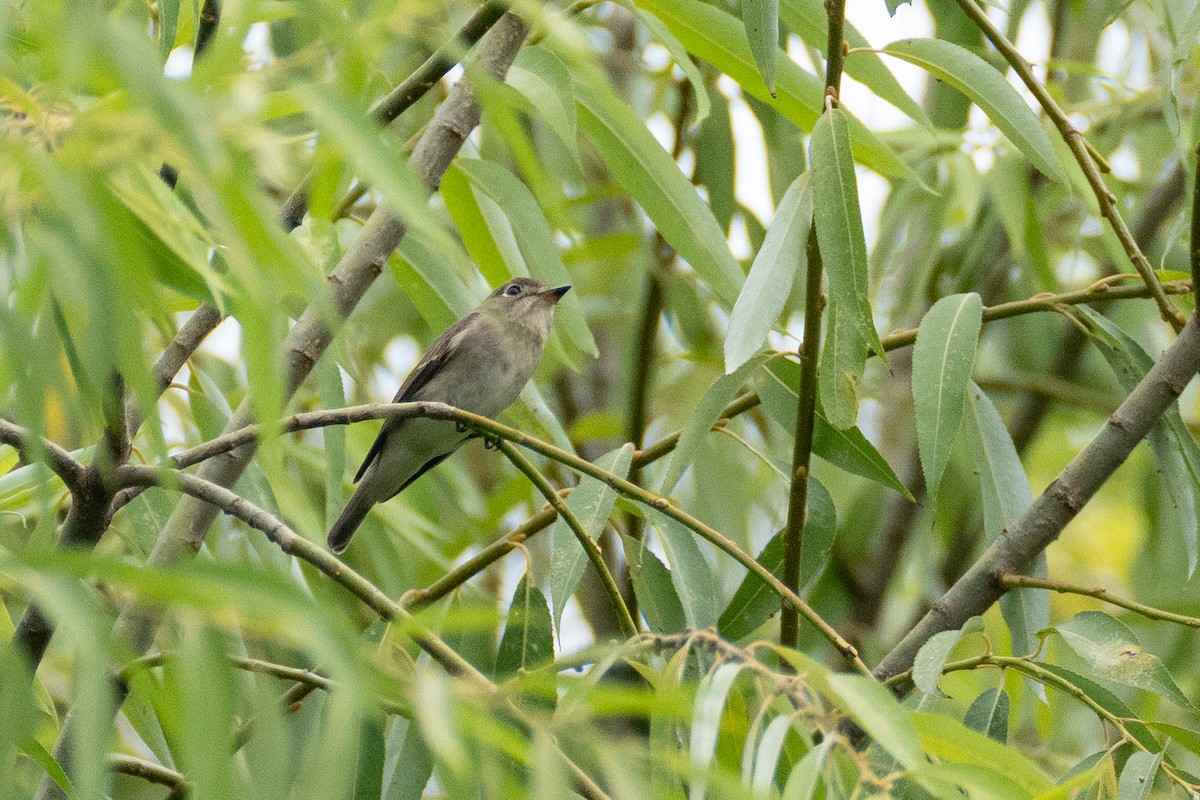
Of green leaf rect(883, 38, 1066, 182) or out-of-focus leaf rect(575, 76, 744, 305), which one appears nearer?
green leaf rect(883, 38, 1066, 182)

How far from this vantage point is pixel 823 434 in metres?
2.42

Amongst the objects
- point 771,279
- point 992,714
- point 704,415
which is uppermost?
point 771,279

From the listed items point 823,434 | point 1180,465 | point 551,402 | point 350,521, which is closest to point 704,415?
point 823,434

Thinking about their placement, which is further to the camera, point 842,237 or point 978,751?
point 842,237

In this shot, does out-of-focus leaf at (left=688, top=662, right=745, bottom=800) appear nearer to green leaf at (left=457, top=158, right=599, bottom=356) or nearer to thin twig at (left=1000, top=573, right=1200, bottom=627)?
thin twig at (left=1000, top=573, right=1200, bottom=627)

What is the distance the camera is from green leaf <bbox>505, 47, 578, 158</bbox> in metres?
2.09

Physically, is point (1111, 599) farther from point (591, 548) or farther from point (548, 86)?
point (548, 86)

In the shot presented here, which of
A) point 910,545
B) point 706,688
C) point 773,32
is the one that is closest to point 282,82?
point 773,32

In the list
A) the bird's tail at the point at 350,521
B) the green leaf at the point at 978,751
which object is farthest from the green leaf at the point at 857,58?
the bird's tail at the point at 350,521

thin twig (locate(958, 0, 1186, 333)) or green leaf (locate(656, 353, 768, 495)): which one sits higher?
thin twig (locate(958, 0, 1186, 333))

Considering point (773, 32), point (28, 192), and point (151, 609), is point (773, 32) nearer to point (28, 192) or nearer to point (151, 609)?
point (28, 192)

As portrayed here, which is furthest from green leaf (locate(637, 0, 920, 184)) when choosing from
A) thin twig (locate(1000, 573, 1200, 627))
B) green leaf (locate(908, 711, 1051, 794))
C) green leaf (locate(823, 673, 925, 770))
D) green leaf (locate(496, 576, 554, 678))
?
green leaf (locate(823, 673, 925, 770))

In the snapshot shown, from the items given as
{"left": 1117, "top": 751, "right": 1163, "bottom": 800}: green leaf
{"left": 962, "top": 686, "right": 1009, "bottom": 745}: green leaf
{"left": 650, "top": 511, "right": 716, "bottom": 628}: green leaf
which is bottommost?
{"left": 962, "top": 686, "right": 1009, "bottom": 745}: green leaf

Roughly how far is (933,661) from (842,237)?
58 cm
